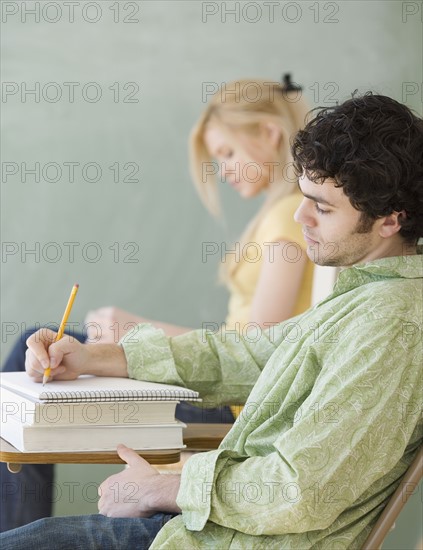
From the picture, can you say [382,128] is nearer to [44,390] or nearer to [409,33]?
[44,390]

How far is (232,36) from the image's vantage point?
3328mm

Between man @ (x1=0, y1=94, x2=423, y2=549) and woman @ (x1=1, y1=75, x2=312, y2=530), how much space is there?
2.40ft

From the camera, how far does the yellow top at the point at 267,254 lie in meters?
2.26

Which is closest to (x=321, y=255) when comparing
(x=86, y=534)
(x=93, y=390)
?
(x=93, y=390)

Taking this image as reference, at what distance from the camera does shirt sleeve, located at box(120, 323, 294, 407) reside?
5.29 feet

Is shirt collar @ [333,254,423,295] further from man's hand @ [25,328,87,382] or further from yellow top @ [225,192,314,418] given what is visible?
yellow top @ [225,192,314,418]

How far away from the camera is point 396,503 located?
1215 millimetres

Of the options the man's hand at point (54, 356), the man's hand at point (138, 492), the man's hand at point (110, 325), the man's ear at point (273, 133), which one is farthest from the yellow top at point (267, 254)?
the man's hand at point (138, 492)

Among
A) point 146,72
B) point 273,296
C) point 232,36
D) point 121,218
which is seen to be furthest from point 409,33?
point 273,296

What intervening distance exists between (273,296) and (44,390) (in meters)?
0.91

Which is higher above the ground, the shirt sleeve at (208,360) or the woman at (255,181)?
the woman at (255,181)

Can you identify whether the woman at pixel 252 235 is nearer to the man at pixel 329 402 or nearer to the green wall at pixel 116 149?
the green wall at pixel 116 149

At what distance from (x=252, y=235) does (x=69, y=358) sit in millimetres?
983

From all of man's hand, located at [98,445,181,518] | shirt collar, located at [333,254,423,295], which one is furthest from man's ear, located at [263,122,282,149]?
man's hand, located at [98,445,181,518]
